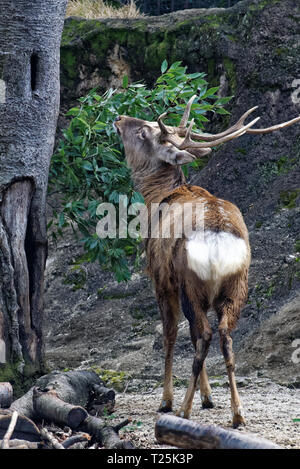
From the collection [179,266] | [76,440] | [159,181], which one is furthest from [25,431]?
[159,181]

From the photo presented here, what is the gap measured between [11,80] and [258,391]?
12.0 feet

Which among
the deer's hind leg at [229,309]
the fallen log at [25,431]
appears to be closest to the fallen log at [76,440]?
the fallen log at [25,431]

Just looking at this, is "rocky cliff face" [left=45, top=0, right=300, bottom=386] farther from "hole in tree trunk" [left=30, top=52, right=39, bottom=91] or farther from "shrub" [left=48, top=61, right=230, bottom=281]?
"hole in tree trunk" [left=30, top=52, right=39, bottom=91]

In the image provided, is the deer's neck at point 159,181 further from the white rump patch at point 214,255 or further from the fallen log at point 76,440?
the fallen log at point 76,440

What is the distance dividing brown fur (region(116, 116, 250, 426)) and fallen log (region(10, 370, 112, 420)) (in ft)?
2.18

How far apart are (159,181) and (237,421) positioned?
102 inches

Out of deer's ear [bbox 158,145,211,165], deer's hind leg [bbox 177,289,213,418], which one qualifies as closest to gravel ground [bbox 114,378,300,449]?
deer's hind leg [bbox 177,289,213,418]

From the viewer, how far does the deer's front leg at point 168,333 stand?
21.9 feet

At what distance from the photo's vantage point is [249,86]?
11469 mm

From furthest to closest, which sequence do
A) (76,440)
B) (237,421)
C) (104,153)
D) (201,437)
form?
(104,153), (237,421), (76,440), (201,437)

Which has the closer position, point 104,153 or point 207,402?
point 207,402

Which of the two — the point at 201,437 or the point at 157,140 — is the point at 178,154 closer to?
the point at 157,140

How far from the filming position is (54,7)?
729 centimetres
